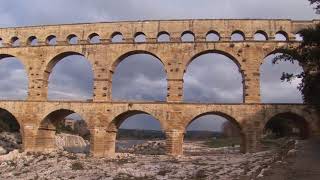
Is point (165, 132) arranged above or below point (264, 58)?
below

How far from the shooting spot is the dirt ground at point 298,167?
55.1 ft

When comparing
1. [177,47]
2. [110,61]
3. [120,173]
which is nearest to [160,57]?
[177,47]

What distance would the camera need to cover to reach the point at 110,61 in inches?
1298

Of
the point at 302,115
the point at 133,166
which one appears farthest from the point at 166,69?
the point at 302,115

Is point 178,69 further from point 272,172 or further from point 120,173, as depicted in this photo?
point 272,172

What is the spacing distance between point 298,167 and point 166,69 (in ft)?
51.1

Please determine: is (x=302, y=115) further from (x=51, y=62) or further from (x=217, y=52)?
(x=51, y=62)

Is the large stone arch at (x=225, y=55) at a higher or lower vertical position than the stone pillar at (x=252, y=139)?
higher

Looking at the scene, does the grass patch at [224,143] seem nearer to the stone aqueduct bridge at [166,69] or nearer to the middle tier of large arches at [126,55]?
the stone aqueduct bridge at [166,69]

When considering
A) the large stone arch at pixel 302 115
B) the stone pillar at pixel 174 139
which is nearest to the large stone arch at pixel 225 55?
the large stone arch at pixel 302 115

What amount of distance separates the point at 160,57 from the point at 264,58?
7.71 m

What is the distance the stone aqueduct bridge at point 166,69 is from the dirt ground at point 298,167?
825 cm

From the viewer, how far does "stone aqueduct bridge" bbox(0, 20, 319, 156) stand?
30562mm

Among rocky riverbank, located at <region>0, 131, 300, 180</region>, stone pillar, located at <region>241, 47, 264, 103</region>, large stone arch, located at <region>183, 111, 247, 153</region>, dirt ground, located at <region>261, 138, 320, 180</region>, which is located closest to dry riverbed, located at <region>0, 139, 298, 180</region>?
rocky riverbank, located at <region>0, 131, 300, 180</region>
